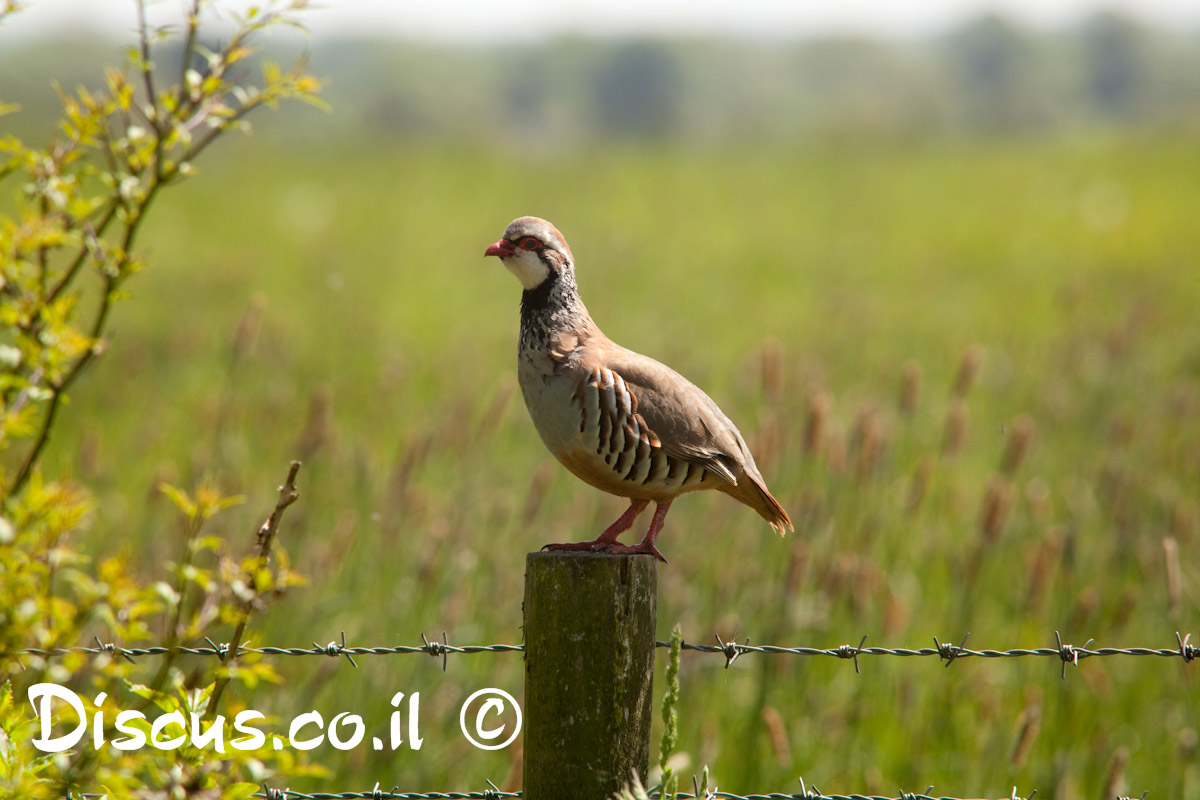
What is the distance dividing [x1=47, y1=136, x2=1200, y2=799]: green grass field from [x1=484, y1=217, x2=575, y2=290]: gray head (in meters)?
1.33

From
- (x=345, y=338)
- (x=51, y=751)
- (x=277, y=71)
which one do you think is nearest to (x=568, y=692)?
(x=51, y=751)

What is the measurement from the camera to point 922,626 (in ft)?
19.6

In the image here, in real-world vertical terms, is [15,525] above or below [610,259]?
below

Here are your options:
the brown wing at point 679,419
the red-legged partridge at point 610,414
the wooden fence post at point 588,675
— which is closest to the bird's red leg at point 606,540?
the red-legged partridge at point 610,414

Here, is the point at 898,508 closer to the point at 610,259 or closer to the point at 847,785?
the point at 847,785

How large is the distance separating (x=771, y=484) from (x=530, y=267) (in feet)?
9.98

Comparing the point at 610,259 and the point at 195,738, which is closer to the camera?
the point at 195,738

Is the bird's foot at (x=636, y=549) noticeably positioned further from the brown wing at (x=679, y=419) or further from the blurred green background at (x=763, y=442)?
the blurred green background at (x=763, y=442)

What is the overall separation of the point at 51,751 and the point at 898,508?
18.2 feet

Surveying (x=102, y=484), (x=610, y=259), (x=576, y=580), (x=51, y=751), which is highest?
(x=610, y=259)

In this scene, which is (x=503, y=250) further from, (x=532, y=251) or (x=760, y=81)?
(x=760, y=81)

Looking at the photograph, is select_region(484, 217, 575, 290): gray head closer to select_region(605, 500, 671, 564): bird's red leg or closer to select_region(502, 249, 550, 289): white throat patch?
select_region(502, 249, 550, 289): white throat patch

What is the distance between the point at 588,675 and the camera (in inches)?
98.0

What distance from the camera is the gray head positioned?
3359mm
